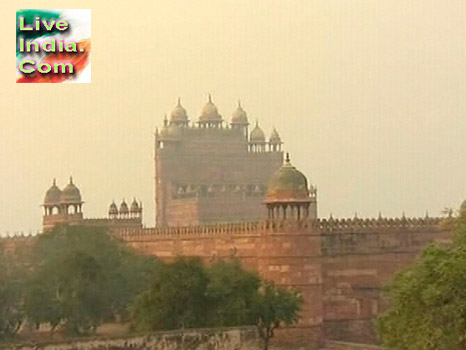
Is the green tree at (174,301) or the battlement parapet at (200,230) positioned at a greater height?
the battlement parapet at (200,230)

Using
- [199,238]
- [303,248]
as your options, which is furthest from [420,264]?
[199,238]

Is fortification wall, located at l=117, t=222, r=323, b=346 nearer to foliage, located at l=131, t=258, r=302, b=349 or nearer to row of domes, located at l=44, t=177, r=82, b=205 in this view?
foliage, located at l=131, t=258, r=302, b=349

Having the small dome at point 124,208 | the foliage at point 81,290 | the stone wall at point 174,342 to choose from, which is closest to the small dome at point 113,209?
the small dome at point 124,208

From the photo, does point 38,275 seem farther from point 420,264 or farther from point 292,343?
point 420,264

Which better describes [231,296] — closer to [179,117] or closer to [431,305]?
[431,305]

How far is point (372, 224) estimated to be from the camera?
1296 inches

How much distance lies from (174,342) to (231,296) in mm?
4310

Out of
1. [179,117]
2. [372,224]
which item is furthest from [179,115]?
[372,224]

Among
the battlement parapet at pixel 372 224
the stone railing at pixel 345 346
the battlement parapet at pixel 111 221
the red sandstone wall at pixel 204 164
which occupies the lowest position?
the stone railing at pixel 345 346

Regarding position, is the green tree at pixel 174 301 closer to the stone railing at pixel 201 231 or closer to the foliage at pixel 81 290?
the foliage at pixel 81 290

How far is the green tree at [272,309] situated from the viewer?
26.2 meters

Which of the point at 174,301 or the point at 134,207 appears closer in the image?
the point at 174,301

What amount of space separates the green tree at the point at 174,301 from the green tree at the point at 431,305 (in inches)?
245

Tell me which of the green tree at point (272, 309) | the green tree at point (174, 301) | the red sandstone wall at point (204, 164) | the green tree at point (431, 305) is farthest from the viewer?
the red sandstone wall at point (204, 164)
